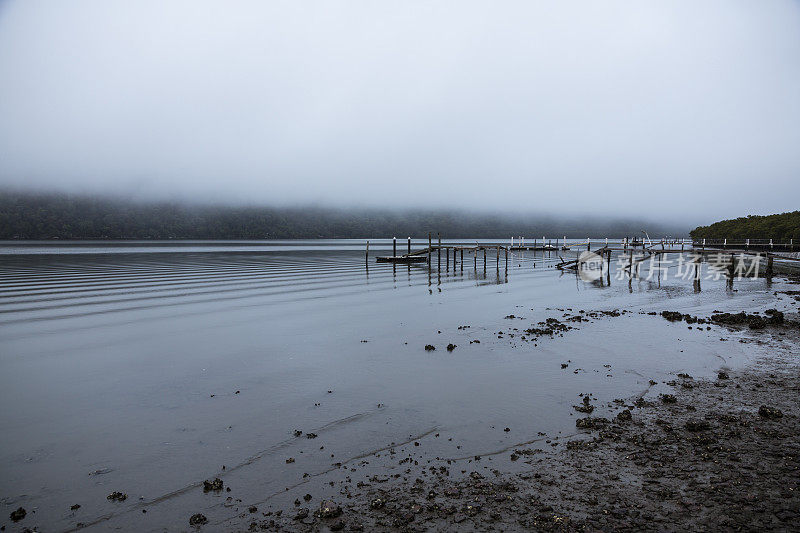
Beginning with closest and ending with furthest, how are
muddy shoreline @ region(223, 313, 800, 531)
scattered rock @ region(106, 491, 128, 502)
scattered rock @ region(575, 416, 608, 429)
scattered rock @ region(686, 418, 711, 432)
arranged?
muddy shoreline @ region(223, 313, 800, 531), scattered rock @ region(106, 491, 128, 502), scattered rock @ region(686, 418, 711, 432), scattered rock @ region(575, 416, 608, 429)

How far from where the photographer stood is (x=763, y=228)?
106 meters

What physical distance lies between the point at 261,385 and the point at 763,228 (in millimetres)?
130399

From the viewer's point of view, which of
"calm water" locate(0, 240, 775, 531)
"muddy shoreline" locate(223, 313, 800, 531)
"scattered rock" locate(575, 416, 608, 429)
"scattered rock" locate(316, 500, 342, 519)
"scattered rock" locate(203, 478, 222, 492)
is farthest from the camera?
"scattered rock" locate(575, 416, 608, 429)

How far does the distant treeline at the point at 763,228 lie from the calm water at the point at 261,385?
8503 cm

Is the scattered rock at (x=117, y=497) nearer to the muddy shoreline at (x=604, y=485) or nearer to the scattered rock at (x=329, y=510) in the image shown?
the muddy shoreline at (x=604, y=485)

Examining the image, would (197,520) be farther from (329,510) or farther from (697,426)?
(697,426)

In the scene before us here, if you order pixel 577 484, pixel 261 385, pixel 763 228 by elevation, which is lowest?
pixel 261 385

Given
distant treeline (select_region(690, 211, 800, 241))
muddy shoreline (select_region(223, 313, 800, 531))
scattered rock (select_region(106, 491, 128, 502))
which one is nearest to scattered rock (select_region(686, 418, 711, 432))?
muddy shoreline (select_region(223, 313, 800, 531))

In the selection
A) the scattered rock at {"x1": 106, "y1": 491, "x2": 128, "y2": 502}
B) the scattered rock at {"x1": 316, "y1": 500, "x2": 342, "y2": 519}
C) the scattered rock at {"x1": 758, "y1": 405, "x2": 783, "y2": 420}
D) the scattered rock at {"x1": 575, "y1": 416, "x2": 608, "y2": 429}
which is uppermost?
the scattered rock at {"x1": 758, "y1": 405, "x2": 783, "y2": 420}

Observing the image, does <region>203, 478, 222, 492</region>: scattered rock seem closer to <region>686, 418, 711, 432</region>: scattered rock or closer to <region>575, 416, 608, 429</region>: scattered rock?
<region>575, 416, 608, 429</region>: scattered rock

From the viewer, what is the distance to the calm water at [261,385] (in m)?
8.79

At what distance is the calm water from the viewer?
8.79 m

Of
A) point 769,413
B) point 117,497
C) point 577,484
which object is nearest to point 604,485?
point 577,484

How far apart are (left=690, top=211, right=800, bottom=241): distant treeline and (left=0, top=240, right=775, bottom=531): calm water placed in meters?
85.0
